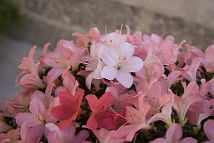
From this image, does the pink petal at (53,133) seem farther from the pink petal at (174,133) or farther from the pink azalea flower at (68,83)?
the pink petal at (174,133)

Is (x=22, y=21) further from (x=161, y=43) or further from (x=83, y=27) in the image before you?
(x=161, y=43)

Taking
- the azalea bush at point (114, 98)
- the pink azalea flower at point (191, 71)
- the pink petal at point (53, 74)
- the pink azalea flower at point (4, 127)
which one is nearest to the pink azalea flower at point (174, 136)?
the azalea bush at point (114, 98)

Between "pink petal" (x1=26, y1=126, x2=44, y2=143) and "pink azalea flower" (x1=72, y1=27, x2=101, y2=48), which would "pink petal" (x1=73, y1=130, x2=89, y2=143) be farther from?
"pink azalea flower" (x1=72, y1=27, x2=101, y2=48)

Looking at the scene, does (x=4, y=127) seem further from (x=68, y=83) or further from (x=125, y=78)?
(x=125, y=78)

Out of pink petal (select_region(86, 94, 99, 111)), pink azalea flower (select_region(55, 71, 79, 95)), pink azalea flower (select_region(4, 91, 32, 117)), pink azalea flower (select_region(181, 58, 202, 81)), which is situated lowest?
pink azalea flower (select_region(4, 91, 32, 117))

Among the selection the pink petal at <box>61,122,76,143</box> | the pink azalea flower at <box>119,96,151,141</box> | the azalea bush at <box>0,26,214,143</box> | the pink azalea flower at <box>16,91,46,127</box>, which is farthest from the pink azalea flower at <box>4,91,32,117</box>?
the pink azalea flower at <box>119,96,151,141</box>

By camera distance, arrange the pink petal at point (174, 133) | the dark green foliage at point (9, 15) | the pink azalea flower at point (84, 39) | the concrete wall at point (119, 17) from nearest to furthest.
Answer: the pink petal at point (174, 133)
the pink azalea flower at point (84, 39)
the concrete wall at point (119, 17)
the dark green foliage at point (9, 15)
